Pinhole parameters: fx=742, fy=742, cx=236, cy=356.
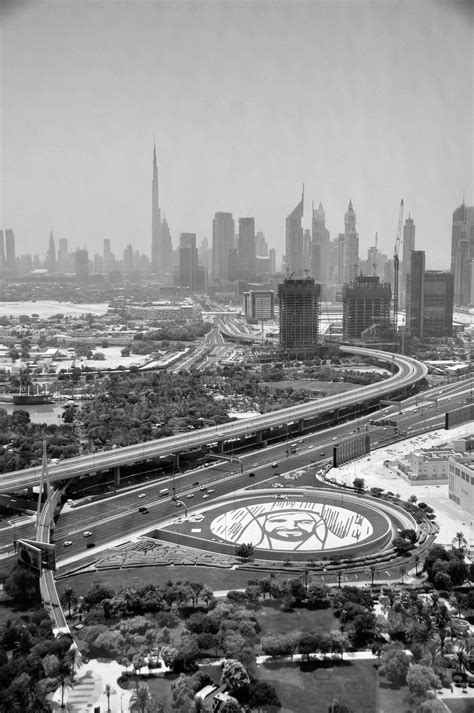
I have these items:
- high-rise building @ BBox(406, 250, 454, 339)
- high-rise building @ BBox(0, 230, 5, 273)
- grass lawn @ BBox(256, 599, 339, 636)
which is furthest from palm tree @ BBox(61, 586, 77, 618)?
high-rise building @ BBox(406, 250, 454, 339)

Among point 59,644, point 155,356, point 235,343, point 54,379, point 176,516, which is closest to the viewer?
point 59,644

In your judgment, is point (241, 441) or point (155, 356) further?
point (155, 356)

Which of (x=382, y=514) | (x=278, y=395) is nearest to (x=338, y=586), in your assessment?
(x=382, y=514)

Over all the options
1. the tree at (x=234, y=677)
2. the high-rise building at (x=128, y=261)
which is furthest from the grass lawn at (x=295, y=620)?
the high-rise building at (x=128, y=261)

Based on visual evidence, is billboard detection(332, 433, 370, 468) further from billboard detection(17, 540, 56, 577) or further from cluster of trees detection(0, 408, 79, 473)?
billboard detection(17, 540, 56, 577)

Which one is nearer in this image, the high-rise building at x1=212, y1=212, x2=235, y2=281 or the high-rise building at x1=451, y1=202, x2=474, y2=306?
the high-rise building at x1=451, y1=202, x2=474, y2=306

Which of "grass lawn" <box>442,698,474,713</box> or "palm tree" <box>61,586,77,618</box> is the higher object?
"grass lawn" <box>442,698,474,713</box>

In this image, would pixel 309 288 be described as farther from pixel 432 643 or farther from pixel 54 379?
pixel 432 643
